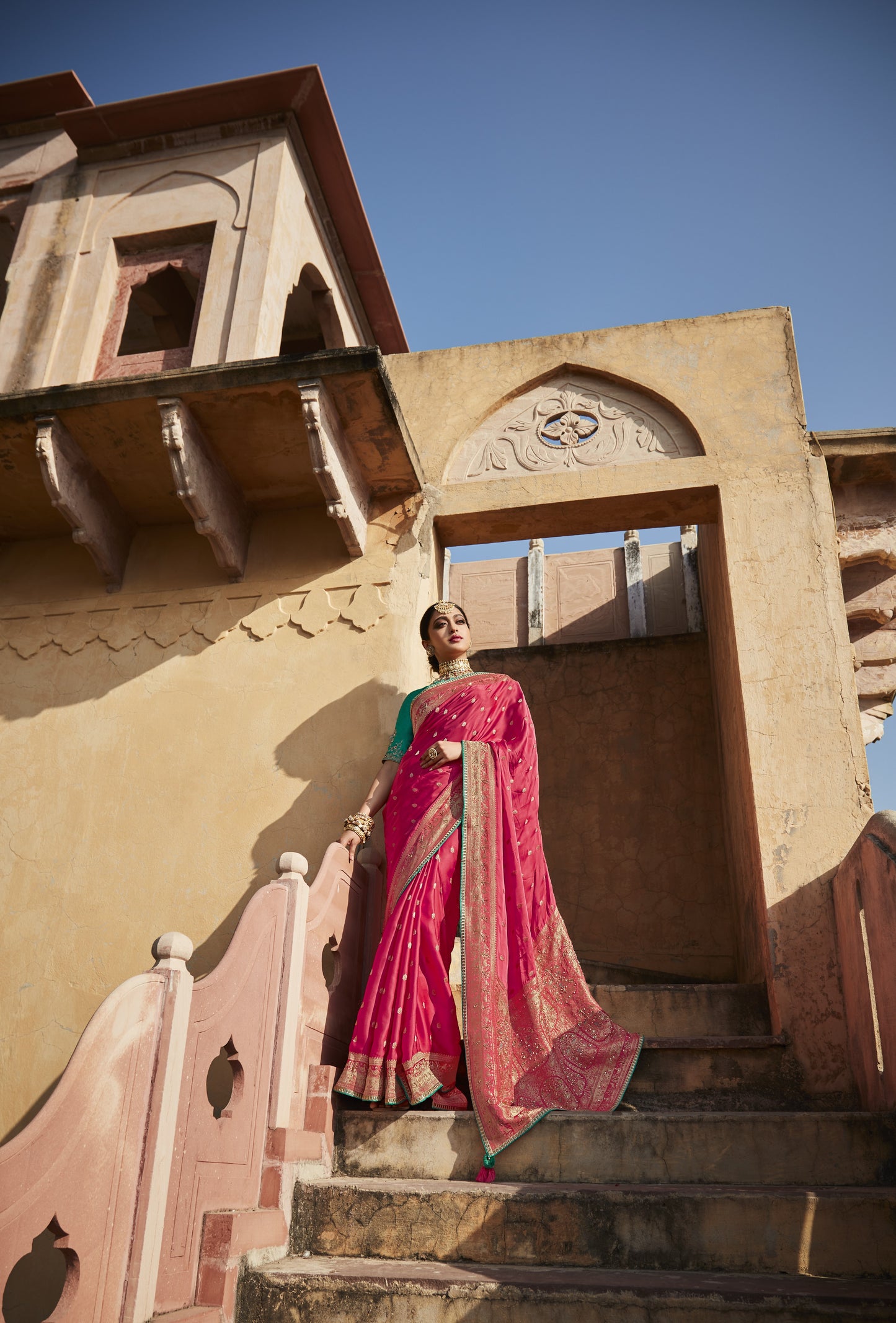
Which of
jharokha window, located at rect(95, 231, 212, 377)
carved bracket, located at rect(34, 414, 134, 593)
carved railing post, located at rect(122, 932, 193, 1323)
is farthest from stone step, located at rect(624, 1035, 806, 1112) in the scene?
jharokha window, located at rect(95, 231, 212, 377)

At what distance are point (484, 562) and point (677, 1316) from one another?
7.11 meters

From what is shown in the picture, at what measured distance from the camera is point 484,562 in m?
9.14

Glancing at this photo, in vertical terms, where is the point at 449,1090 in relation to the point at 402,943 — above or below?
below

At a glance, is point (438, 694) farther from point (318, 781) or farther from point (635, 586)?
point (635, 586)

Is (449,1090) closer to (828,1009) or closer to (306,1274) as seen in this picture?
(306,1274)

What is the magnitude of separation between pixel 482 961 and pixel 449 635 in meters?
1.66

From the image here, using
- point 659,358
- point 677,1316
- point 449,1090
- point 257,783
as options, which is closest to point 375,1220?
point 449,1090

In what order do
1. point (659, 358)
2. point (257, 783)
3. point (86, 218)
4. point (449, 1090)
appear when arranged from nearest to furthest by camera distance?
point (449, 1090), point (257, 783), point (659, 358), point (86, 218)

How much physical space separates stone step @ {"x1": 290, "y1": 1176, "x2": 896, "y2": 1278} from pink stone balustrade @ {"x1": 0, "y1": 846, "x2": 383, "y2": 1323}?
0.83ft

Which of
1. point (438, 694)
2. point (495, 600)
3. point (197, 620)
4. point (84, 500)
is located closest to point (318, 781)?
point (438, 694)

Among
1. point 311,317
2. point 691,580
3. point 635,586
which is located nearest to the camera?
point 311,317

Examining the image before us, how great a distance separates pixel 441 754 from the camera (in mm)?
4387

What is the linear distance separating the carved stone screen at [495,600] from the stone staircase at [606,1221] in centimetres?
519

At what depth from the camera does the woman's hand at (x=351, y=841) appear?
4336 millimetres
